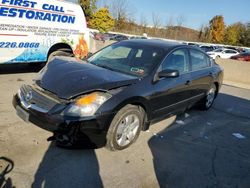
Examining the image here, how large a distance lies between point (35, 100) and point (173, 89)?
7.94ft

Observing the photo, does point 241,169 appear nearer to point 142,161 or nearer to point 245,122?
point 142,161

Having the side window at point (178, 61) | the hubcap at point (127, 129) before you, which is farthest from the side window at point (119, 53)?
the hubcap at point (127, 129)

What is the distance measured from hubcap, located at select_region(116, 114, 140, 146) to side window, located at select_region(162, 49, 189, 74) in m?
1.15

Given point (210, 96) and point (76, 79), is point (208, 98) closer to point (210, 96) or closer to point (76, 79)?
point (210, 96)

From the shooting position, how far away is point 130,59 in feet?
16.3

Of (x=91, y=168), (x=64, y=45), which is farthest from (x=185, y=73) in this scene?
(x=64, y=45)

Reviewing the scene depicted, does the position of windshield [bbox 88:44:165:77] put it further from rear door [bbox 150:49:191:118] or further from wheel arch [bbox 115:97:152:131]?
wheel arch [bbox 115:97:152:131]

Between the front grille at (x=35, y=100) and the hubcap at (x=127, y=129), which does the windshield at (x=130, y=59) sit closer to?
the hubcap at (x=127, y=129)

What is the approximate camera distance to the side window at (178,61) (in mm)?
4898

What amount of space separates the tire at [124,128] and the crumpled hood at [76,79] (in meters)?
0.42

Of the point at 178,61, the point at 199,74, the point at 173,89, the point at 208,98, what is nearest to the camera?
the point at 173,89

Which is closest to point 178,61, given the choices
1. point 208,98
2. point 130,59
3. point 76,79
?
point 130,59

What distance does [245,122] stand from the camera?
6.57 metres

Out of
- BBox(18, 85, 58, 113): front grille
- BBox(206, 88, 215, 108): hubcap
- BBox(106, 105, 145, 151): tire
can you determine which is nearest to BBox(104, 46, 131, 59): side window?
BBox(106, 105, 145, 151): tire
